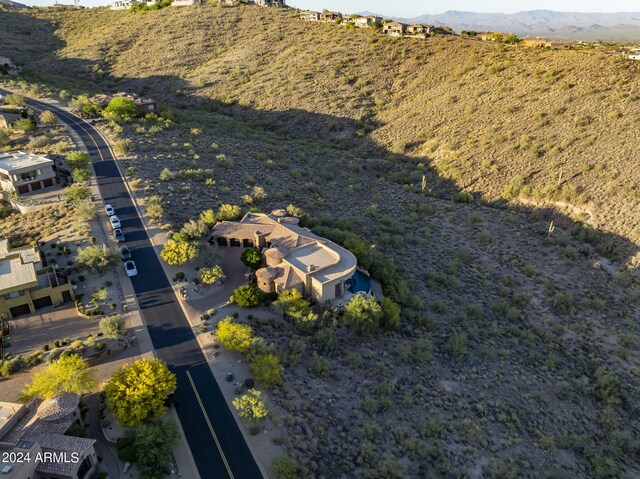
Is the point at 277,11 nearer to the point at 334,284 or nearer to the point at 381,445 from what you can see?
the point at 334,284

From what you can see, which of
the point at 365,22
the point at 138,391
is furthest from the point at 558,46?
the point at 138,391

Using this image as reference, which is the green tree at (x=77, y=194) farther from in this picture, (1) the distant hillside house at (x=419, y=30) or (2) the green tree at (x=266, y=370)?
(1) the distant hillside house at (x=419, y=30)

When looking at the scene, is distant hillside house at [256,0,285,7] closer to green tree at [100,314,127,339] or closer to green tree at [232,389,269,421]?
green tree at [100,314,127,339]

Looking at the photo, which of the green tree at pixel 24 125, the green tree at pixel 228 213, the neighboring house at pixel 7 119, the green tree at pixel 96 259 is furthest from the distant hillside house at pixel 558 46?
the neighboring house at pixel 7 119

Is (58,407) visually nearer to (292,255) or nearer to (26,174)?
(292,255)

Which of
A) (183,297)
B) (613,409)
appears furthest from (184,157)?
(613,409)
